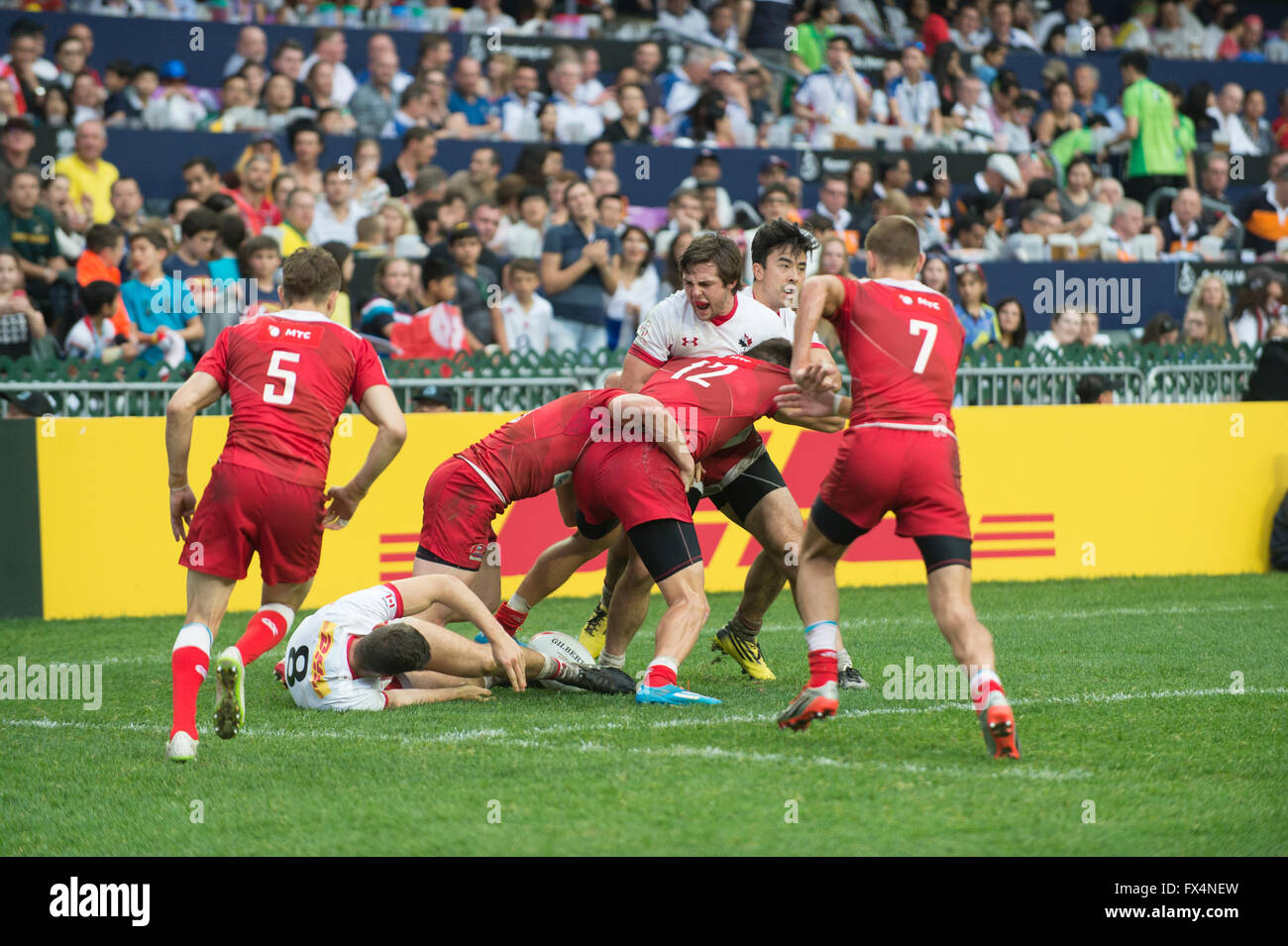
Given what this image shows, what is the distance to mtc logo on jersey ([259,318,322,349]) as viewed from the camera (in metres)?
6.51

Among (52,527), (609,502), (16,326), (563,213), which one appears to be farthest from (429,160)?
(609,502)

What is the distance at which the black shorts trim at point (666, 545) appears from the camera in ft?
23.4

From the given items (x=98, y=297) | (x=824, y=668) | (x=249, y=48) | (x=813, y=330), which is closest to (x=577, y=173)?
(x=249, y=48)

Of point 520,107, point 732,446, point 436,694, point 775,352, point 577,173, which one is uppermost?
point 520,107

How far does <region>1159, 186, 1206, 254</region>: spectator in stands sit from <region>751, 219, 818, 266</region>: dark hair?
11.0 metres

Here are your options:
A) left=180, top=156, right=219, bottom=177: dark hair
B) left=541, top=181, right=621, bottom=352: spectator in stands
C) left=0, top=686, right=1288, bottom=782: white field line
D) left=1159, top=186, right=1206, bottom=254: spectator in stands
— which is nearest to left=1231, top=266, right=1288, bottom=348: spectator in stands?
left=1159, top=186, right=1206, bottom=254: spectator in stands

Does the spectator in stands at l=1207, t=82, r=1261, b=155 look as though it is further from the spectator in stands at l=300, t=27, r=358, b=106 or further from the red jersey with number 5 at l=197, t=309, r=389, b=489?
the red jersey with number 5 at l=197, t=309, r=389, b=489

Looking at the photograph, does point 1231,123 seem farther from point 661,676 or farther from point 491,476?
point 661,676

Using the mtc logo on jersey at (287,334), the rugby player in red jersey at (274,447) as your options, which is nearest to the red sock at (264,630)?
the rugby player in red jersey at (274,447)

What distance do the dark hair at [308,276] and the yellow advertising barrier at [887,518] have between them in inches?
163

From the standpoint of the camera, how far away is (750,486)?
801cm

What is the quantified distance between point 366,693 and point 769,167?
9692 millimetres

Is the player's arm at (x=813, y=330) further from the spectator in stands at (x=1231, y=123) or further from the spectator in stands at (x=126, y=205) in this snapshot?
the spectator in stands at (x=1231, y=123)

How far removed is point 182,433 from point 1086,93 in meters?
15.5
